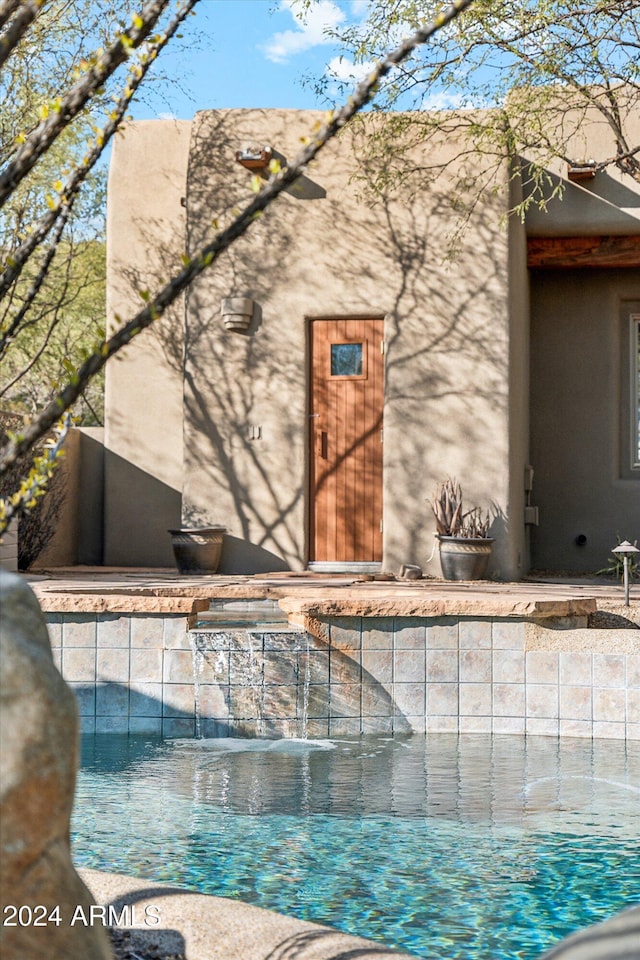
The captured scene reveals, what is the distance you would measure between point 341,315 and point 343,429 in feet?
3.46

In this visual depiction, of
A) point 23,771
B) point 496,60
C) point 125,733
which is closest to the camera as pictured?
point 23,771

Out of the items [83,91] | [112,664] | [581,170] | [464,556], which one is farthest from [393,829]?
[581,170]

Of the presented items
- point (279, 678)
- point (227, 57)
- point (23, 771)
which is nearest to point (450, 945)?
point (23, 771)

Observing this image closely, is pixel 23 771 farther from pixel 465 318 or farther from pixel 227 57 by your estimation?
pixel 227 57

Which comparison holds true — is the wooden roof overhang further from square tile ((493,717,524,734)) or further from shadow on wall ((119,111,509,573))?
square tile ((493,717,524,734))

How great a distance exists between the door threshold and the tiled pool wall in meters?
3.75

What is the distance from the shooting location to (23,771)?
4.75ft

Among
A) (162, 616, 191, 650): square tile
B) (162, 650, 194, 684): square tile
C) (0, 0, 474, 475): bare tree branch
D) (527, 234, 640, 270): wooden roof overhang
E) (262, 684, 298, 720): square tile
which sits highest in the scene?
(527, 234, 640, 270): wooden roof overhang

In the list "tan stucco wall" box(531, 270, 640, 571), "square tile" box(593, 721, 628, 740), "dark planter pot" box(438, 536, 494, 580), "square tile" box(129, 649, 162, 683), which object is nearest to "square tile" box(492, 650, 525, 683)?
"square tile" box(593, 721, 628, 740)

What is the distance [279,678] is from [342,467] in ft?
13.7

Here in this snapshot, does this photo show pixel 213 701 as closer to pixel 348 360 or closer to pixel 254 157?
pixel 348 360

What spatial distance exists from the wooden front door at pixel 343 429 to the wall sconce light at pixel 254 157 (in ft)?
4.97

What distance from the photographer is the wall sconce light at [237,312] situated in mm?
9938

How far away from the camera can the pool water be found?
10.6 feet
